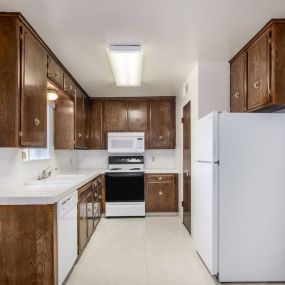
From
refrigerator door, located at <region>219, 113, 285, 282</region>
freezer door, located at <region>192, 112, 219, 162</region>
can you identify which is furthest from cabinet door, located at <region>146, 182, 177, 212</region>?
refrigerator door, located at <region>219, 113, 285, 282</region>

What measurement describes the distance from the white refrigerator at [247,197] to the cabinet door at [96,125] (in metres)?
3.41

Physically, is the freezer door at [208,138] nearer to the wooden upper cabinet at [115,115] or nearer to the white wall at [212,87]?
the white wall at [212,87]

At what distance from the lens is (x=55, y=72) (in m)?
3.35

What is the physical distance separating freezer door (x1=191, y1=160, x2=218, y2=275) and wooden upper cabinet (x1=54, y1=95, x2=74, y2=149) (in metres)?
2.04

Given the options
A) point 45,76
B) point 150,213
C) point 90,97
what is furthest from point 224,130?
point 90,97

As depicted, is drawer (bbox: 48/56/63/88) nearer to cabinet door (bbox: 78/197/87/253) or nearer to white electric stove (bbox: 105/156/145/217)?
cabinet door (bbox: 78/197/87/253)

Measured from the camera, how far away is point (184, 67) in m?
3.79

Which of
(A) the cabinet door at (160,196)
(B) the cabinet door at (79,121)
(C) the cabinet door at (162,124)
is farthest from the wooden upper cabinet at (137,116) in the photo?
(A) the cabinet door at (160,196)

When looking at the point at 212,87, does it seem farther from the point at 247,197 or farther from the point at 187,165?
the point at 247,197

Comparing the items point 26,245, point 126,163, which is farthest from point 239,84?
point 126,163

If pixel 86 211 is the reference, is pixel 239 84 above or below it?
above

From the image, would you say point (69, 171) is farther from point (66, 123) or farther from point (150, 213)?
point (150, 213)

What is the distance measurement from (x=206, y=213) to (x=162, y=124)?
10.2 ft

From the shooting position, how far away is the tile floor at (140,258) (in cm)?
282
